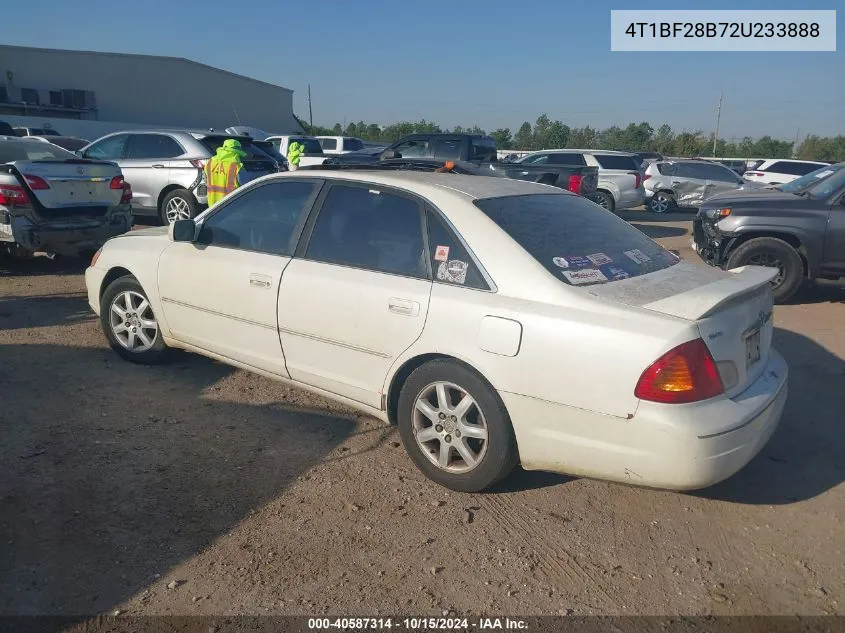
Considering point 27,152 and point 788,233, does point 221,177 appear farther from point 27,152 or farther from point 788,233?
point 788,233

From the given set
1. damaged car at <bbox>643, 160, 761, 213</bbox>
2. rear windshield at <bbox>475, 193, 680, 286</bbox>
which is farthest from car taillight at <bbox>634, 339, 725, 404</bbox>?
damaged car at <bbox>643, 160, 761, 213</bbox>

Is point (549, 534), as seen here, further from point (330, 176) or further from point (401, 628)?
point (330, 176)

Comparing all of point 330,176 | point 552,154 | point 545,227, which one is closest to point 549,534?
point 545,227

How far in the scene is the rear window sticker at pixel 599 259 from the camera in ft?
11.2

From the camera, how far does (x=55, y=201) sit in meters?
7.51

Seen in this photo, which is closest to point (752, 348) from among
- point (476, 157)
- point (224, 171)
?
point (224, 171)

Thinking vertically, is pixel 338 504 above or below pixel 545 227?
below

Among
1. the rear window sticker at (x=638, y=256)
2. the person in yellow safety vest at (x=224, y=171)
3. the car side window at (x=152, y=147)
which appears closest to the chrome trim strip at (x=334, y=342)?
the rear window sticker at (x=638, y=256)

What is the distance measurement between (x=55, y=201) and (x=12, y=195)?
432mm

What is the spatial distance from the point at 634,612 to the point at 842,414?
2717 mm

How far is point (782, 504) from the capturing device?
3.40m

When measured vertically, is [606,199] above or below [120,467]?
above

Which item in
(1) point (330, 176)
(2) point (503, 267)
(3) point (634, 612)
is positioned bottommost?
(3) point (634, 612)

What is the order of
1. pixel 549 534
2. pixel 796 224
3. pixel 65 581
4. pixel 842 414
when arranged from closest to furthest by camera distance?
pixel 65 581 < pixel 549 534 < pixel 842 414 < pixel 796 224
